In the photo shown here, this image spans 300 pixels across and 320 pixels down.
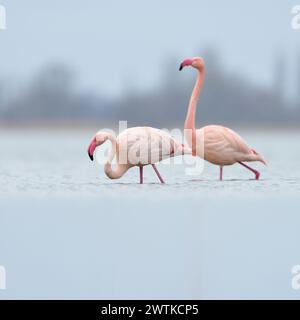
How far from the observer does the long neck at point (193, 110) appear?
11016 mm

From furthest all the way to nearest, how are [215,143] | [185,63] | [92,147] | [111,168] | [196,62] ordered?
[196,62] → [185,63] → [215,143] → [111,168] → [92,147]

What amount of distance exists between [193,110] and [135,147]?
1.13 m

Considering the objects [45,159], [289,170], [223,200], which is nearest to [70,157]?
[45,159]

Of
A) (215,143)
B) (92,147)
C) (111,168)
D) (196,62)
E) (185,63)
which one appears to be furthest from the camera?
(196,62)

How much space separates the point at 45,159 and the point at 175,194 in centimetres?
722

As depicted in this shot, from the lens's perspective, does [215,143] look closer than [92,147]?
No

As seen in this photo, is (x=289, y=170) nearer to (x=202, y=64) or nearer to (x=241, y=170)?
(x=241, y=170)

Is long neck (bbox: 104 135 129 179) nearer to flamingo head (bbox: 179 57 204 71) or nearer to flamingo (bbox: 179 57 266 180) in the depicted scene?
flamingo (bbox: 179 57 266 180)

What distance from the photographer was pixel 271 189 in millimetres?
11273

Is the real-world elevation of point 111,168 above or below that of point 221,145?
below

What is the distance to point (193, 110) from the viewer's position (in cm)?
1124

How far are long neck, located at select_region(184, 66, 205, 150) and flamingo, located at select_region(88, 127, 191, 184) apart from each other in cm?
36

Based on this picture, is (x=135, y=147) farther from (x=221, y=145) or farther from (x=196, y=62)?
(x=196, y=62)

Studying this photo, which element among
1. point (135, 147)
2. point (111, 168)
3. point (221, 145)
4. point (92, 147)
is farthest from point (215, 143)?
point (92, 147)
